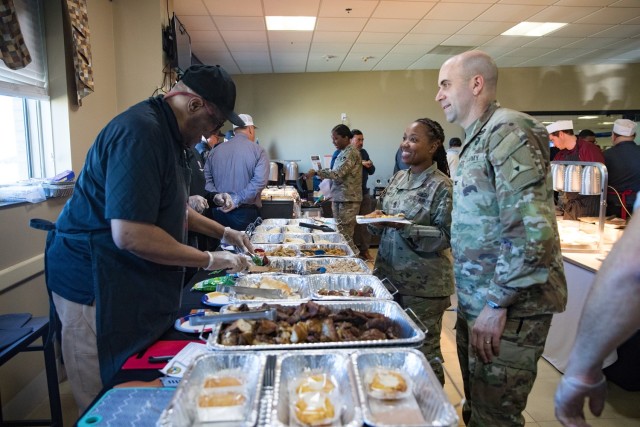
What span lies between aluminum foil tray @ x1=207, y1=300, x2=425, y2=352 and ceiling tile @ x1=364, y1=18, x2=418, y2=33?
172 inches

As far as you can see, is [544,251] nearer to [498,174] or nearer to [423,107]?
[498,174]

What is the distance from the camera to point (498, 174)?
1.31 metres

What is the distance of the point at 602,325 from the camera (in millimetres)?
754

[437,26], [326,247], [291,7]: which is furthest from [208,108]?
[437,26]

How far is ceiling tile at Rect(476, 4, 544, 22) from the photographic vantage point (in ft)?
14.9

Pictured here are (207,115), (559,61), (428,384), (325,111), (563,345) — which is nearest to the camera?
(428,384)

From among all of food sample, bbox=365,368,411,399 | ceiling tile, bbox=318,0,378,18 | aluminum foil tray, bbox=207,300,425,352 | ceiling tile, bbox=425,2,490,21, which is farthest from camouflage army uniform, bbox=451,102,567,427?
ceiling tile, bbox=425,2,490,21

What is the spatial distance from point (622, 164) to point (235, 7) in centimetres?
440

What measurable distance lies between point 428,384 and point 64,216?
1189 millimetres

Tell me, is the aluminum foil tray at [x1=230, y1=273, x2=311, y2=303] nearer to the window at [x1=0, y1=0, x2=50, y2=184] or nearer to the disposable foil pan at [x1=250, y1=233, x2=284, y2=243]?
the disposable foil pan at [x1=250, y1=233, x2=284, y2=243]

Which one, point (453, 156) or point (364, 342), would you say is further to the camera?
point (453, 156)

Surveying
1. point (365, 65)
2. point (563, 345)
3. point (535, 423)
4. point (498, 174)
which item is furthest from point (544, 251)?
point (365, 65)

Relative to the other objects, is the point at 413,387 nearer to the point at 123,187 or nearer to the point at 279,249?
the point at 123,187

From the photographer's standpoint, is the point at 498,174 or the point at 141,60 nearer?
the point at 498,174
